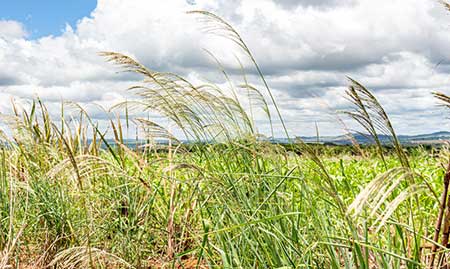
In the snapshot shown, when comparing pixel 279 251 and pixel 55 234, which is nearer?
pixel 279 251

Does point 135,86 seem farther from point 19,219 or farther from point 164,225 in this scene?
point 19,219

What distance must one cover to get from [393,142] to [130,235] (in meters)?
1.65

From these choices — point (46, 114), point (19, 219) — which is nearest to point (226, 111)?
point (19, 219)

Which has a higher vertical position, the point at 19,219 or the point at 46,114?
the point at 46,114

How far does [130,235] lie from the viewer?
287 centimetres

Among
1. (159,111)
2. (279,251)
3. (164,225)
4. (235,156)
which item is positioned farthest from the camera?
(164,225)

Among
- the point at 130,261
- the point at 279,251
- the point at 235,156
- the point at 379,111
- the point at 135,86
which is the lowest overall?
the point at 130,261

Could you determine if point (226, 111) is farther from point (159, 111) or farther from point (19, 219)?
point (19, 219)

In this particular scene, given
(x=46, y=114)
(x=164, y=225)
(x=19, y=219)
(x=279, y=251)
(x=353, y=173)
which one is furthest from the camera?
(x=353, y=173)

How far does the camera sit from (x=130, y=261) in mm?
2814

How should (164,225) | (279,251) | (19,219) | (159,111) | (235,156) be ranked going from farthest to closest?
(19,219) < (164,225) < (159,111) < (235,156) < (279,251)

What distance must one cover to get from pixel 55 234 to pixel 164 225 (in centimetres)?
68

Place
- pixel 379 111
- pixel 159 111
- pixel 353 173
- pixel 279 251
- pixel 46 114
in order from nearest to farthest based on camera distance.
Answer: pixel 379 111
pixel 279 251
pixel 159 111
pixel 46 114
pixel 353 173

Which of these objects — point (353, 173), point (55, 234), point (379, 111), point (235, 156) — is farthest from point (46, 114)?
point (379, 111)
